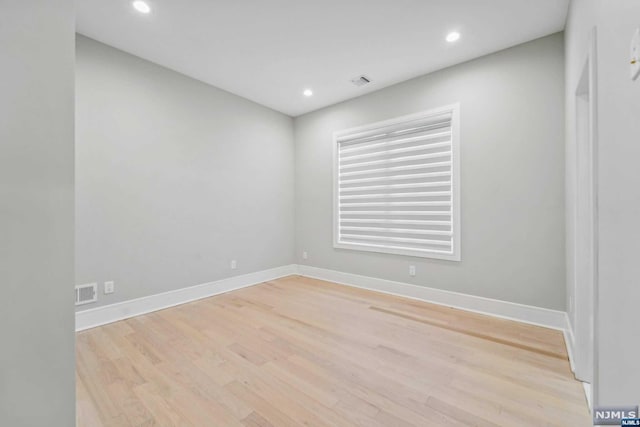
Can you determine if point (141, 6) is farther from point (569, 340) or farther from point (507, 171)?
point (569, 340)

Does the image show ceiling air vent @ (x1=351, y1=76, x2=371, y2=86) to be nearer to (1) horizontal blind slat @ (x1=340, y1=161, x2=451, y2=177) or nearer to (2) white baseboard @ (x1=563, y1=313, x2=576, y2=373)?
(1) horizontal blind slat @ (x1=340, y1=161, x2=451, y2=177)

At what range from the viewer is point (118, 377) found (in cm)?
185

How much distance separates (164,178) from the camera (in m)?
3.20

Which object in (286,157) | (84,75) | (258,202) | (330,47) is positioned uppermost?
(330,47)

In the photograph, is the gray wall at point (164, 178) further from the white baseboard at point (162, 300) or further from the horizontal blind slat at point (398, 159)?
the horizontal blind slat at point (398, 159)

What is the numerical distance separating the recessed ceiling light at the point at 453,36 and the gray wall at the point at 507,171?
52 centimetres

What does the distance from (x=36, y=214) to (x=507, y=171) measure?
3586 millimetres

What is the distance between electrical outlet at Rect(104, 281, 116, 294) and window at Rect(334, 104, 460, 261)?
2853 mm

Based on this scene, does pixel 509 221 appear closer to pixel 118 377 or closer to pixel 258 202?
pixel 258 202

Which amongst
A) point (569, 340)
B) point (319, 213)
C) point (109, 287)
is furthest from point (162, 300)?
point (569, 340)

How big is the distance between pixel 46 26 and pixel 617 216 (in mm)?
2229

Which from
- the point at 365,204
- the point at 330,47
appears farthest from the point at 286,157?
the point at 330,47

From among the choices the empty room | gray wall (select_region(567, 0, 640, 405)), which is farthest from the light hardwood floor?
gray wall (select_region(567, 0, 640, 405))

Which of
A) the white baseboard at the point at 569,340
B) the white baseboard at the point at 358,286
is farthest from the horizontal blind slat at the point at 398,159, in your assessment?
the white baseboard at the point at 569,340
